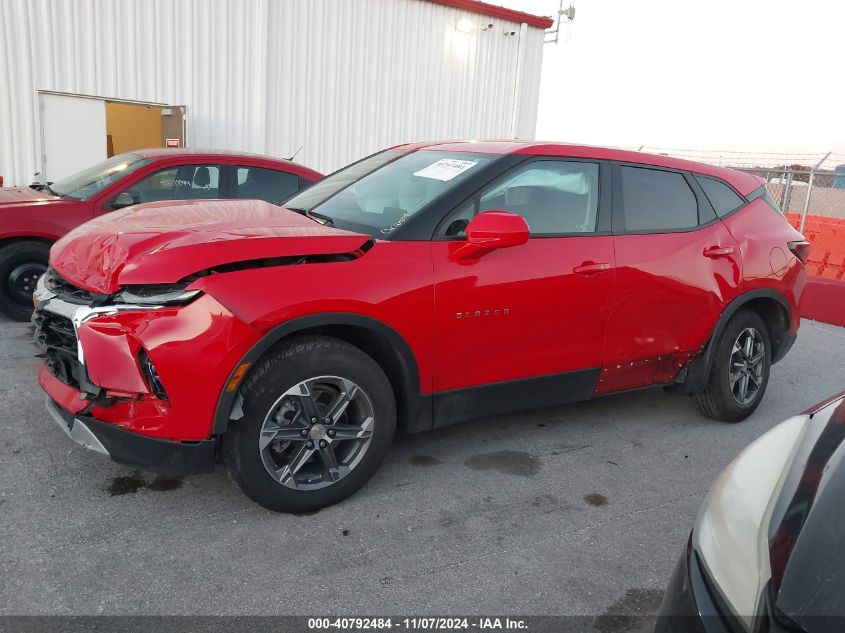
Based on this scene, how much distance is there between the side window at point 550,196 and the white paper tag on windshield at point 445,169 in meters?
0.22

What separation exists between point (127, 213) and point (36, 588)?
6.23 ft

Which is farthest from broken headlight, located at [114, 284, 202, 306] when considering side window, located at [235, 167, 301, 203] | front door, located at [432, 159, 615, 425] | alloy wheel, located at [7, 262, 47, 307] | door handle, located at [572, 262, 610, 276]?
side window, located at [235, 167, 301, 203]

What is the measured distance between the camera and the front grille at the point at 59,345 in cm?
297

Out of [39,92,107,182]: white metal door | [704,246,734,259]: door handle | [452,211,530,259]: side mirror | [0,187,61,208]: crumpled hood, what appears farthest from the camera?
[39,92,107,182]: white metal door

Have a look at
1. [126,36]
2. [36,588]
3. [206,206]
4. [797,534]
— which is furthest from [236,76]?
[797,534]

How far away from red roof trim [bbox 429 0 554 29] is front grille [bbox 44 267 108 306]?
41.5ft

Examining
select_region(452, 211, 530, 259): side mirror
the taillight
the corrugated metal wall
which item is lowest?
the taillight

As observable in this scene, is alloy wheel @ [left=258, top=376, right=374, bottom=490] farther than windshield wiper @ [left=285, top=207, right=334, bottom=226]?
No

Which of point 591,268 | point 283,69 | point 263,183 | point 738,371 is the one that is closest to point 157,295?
point 591,268

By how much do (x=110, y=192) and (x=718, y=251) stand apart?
519 cm

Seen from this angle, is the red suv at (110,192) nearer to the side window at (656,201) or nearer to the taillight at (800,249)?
the side window at (656,201)

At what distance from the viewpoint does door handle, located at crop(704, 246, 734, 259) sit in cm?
436

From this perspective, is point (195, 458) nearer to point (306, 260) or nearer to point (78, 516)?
point (78, 516)

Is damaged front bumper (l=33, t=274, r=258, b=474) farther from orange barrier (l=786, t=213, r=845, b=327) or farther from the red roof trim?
the red roof trim
